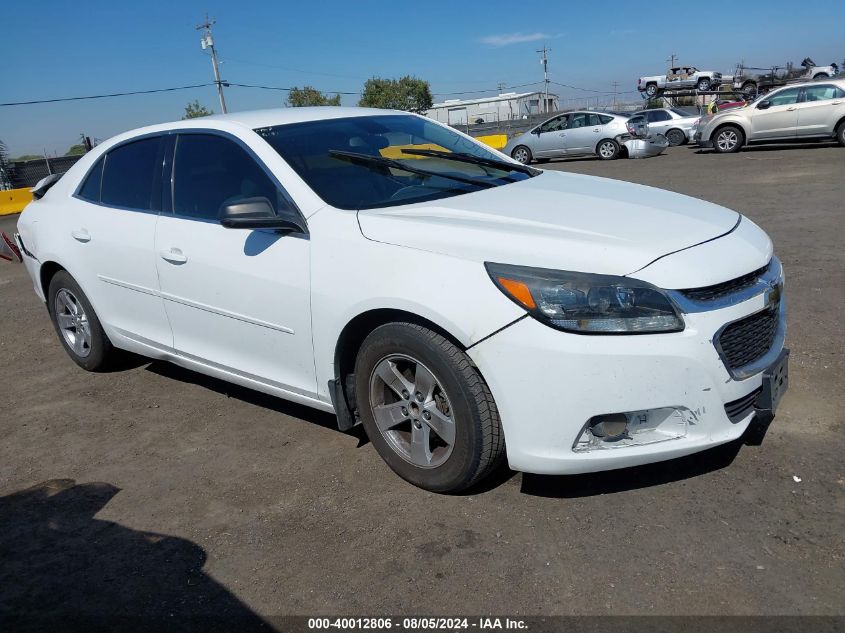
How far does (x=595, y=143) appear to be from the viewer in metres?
20.6

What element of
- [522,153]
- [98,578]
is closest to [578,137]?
[522,153]

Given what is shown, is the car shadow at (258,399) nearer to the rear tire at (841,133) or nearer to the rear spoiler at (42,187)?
the rear spoiler at (42,187)

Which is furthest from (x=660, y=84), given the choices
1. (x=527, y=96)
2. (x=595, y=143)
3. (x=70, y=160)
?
(x=527, y=96)

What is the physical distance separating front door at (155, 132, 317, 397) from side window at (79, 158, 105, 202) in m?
0.89

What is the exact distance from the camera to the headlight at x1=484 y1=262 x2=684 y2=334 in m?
2.62

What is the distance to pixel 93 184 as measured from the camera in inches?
186

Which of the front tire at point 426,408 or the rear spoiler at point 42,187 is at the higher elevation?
the rear spoiler at point 42,187

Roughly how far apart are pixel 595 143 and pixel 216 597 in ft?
65.0

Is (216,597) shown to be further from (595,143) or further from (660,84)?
(660,84)

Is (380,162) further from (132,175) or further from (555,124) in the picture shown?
(555,124)

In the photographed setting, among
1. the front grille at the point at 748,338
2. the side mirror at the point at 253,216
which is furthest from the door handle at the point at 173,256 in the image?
the front grille at the point at 748,338

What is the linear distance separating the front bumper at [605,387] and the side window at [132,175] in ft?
8.34

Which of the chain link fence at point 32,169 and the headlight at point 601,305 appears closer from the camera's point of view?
the headlight at point 601,305

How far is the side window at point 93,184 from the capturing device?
466 cm
